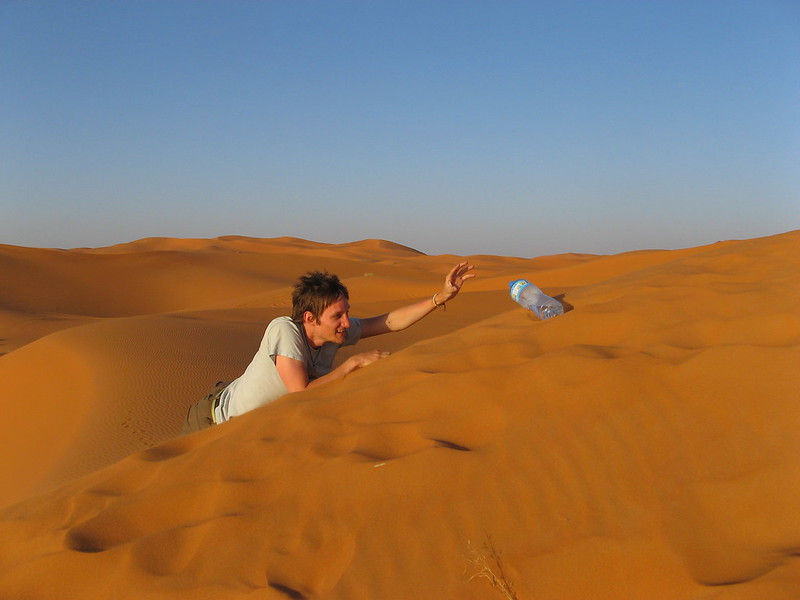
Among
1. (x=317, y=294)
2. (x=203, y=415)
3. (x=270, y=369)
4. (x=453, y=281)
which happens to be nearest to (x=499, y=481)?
(x=317, y=294)

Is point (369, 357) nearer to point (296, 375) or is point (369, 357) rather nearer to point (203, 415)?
point (296, 375)

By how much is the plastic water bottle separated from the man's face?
48.8 inches

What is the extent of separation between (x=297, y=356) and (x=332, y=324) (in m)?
0.28

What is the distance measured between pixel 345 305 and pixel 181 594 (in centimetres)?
204

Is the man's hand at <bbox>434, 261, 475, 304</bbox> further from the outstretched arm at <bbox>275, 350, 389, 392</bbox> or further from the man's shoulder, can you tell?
the man's shoulder

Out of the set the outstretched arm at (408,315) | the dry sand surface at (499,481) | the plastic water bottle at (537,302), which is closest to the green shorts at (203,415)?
the dry sand surface at (499,481)

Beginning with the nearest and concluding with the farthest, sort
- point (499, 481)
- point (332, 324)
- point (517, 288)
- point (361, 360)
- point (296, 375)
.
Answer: point (499, 481) → point (296, 375) → point (332, 324) → point (361, 360) → point (517, 288)

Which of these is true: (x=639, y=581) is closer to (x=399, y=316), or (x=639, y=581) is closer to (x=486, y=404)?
(x=486, y=404)

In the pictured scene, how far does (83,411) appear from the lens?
6801mm

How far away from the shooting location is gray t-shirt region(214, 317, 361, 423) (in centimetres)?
391

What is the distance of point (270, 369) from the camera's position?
4.01m

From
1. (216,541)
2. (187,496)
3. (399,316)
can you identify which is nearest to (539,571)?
(216,541)

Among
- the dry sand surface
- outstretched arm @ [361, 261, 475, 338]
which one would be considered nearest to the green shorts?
the dry sand surface

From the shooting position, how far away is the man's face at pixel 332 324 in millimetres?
3961
